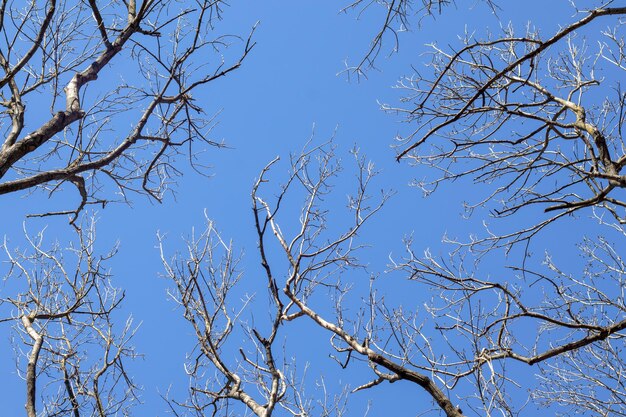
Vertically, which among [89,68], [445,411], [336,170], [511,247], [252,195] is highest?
[336,170]


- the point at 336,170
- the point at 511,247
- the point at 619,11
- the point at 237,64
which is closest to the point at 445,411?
the point at 511,247

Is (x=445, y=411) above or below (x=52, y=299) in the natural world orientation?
below

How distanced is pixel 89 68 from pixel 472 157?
342 cm

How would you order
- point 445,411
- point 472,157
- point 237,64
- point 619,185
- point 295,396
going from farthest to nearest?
point 295,396 → point 472,157 → point 237,64 → point 619,185 → point 445,411

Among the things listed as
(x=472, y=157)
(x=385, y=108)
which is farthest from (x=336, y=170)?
(x=472, y=157)

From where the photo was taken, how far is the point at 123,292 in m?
6.66

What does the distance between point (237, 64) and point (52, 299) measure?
399 cm

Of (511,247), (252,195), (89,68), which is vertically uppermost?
(89,68)

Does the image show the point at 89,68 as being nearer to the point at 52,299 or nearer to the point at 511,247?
the point at 52,299

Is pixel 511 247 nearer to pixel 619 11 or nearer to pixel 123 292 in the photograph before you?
pixel 619 11

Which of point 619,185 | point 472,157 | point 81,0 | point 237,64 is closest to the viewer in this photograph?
point 619,185

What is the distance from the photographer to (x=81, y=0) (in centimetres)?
543

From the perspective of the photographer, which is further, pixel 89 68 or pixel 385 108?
pixel 385 108

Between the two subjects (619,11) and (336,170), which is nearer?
(619,11)
